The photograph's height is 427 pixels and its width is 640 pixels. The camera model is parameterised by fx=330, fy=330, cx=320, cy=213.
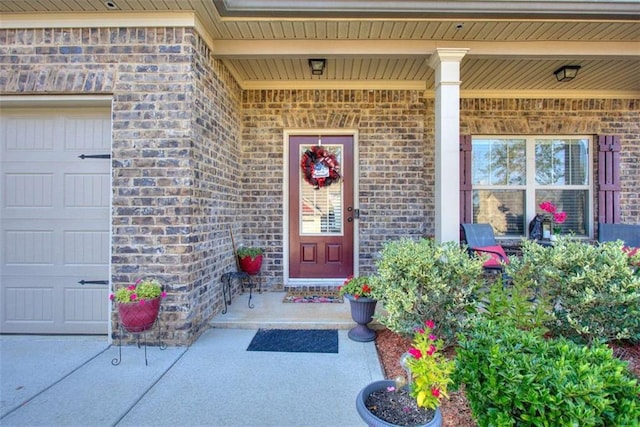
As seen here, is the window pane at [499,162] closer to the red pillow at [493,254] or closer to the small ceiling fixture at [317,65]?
the red pillow at [493,254]

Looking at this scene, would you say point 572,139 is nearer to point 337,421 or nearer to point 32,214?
point 337,421

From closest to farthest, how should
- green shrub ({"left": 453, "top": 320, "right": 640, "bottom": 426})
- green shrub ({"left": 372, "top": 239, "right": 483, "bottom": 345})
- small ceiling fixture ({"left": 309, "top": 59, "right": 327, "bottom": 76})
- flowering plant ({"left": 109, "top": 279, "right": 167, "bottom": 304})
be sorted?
green shrub ({"left": 453, "top": 320, "right": 640, "bottom": 426})
green shrub ({"left": 372, "top": 239, "right": 483, "bottom": 345})
flowering plant ({"left": 109, "top": 279, "right": 167, "bottom": 304})
small ceiling fixture ({"left": 309, "top": 59, "right": 327, "bottom": 76})

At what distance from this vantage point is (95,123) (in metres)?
3.12

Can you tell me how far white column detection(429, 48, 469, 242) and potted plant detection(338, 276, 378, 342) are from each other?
977mm

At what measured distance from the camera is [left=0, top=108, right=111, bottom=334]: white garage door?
10.2 feet

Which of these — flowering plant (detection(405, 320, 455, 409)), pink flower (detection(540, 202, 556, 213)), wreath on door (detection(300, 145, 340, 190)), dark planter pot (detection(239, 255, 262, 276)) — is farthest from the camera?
pink flower (detection(540, 202, 556, 213))

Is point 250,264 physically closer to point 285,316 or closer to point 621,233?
point 285,316

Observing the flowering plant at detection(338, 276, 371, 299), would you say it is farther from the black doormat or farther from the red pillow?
the red pillow

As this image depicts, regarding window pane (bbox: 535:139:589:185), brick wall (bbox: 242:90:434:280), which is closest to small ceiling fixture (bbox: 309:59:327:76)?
brick wall (bbox: 242:90:434:280)

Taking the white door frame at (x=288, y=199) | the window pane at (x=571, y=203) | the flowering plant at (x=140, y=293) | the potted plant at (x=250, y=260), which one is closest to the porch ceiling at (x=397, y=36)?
the white door frame at (x=288, y=199)

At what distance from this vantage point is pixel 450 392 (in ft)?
6.85

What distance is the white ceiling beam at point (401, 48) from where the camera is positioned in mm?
3369

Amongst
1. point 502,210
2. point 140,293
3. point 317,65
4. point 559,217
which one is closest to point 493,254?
point 502,210

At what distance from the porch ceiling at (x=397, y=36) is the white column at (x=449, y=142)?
207mm
